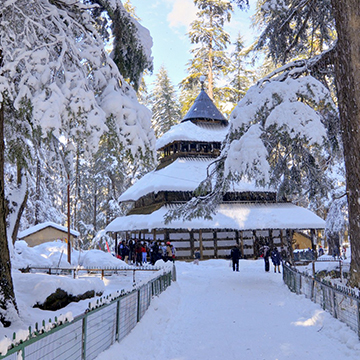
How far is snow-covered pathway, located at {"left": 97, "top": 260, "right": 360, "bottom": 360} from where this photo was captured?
20.4ft

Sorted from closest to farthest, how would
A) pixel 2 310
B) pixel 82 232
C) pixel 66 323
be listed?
pixel 66 323
pixel 2 310
pixel 82 232

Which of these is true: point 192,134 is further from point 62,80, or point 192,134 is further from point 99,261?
point 62,80

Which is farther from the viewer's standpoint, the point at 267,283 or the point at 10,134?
the point at 267,283

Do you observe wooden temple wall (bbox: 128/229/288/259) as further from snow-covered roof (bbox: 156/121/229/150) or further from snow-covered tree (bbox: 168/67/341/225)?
snow-covered tree (bbox: 168/67/341/225)

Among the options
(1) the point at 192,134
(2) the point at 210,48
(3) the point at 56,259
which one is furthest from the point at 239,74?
(3) the point at 56,259

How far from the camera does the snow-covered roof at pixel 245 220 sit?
24.4 m

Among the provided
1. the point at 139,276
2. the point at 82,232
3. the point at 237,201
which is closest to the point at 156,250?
the point at 139,276

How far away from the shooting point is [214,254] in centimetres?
2683

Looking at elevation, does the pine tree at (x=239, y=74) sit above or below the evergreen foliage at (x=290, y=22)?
above

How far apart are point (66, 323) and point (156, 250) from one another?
17.1 metres

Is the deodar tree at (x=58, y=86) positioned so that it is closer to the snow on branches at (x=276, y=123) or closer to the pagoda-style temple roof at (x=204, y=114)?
the snow on branches at (x=276, y=123)

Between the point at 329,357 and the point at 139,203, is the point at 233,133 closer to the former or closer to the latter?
the point at 329,357

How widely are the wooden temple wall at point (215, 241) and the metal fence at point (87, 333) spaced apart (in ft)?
60.4

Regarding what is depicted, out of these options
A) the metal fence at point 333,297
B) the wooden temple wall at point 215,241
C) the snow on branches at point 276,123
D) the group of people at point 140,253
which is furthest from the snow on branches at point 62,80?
the wooden temple wall at point 215,241
